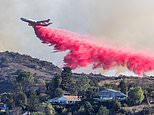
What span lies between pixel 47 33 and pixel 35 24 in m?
4.95

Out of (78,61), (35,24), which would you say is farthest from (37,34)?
(78,61)

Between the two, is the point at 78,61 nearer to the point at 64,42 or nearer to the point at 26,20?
the point at 64,42

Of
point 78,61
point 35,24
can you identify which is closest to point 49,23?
point 35,24

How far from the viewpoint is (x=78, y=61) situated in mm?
196875

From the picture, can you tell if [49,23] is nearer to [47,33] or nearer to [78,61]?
[47,33]

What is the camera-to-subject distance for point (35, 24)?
190 m

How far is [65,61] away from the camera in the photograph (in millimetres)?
195875

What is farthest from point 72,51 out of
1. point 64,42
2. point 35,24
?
point 35,24

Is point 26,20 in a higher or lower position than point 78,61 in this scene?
higher

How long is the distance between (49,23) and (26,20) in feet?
48.2

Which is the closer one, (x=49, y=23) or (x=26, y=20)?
(x=49, y=23)

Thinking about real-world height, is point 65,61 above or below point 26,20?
below

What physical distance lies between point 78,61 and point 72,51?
4018mm

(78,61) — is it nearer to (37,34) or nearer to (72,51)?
(72,51)
